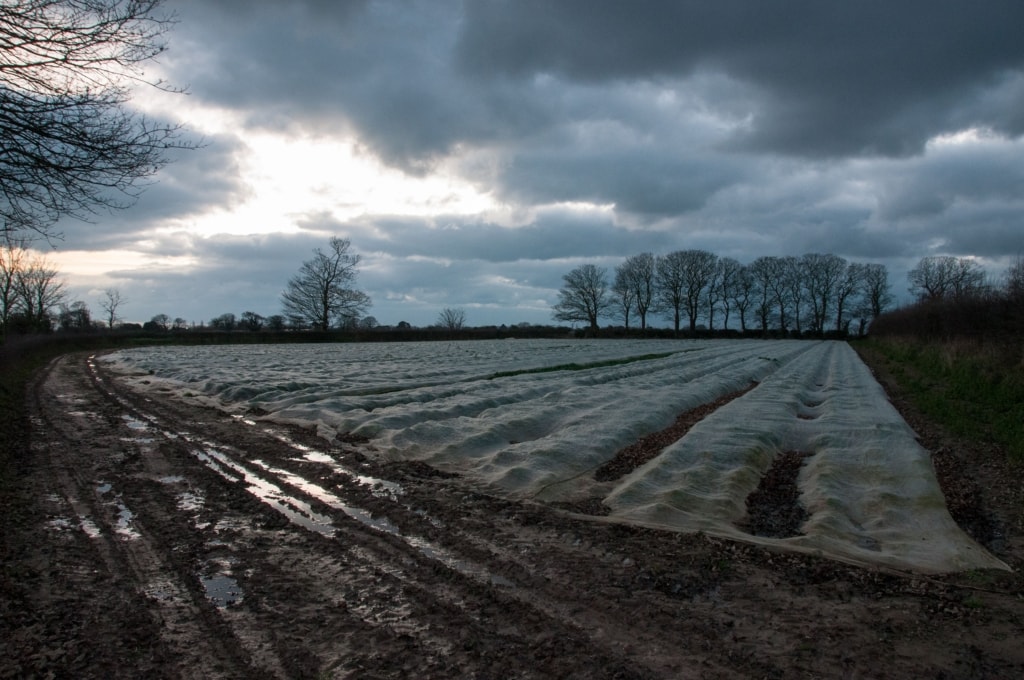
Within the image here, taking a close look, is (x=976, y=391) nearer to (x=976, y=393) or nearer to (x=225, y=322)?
(x=976, y=393)

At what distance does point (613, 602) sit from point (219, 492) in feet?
15.8

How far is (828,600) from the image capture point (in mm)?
4090

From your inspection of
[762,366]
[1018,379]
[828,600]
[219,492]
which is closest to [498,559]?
[828,600]

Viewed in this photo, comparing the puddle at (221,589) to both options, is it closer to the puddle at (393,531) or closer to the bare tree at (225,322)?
the puddle at (393,531)

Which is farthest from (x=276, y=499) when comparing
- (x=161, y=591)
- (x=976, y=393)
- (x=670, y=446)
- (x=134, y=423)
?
(x=976, y=393)

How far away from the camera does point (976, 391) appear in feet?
46.6

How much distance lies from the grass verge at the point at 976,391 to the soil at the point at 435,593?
448 centimetres

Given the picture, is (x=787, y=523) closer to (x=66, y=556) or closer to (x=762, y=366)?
(x=66, y=556)

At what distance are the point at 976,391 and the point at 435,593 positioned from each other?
16.1 meters

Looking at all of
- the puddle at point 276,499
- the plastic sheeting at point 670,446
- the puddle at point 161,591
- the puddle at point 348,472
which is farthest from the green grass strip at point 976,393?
the puddle at point 161,591

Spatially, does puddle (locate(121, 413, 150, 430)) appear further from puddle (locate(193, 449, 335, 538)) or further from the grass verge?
the grass verge

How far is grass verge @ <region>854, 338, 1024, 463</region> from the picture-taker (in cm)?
1058

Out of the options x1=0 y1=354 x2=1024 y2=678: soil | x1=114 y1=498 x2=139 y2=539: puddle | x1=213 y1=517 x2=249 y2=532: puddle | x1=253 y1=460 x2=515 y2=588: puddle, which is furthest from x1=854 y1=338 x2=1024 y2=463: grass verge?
x1=114 y1=498 x2=139 y2=539: puddle

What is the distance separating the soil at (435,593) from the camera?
328 cm
